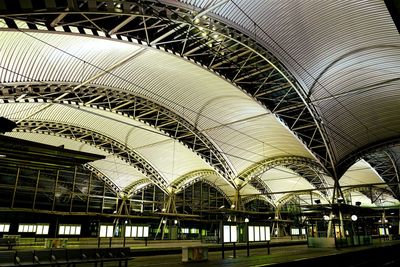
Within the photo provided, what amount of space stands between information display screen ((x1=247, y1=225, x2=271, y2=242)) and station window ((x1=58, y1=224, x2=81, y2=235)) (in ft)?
112

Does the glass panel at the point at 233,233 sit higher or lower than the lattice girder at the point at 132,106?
lower

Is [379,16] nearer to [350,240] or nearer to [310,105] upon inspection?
[310,105]

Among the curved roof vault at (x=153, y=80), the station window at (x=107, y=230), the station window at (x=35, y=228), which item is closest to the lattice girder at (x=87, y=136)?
the curved roof vault at (x=153, y=80)

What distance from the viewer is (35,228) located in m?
41.1

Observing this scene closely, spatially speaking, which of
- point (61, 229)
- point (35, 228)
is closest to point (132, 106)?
point (35, 228)

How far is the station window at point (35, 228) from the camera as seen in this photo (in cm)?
3986

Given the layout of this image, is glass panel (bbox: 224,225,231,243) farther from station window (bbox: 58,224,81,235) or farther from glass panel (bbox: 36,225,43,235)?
station window (bbox: 58,224,81,235)

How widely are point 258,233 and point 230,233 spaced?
2.72 m

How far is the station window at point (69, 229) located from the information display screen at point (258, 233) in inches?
1340

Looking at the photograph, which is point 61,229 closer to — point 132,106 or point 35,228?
point 35,228

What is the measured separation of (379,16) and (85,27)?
1753 centimetres

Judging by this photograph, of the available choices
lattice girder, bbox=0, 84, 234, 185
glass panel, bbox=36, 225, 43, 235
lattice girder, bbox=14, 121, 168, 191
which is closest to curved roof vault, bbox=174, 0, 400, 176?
lattice girder, bbox=0, 84, 234, 185

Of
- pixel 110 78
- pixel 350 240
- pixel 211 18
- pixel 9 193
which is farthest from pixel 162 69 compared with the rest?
pixel 9 193

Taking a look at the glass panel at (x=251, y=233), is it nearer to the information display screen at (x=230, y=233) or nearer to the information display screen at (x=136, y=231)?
the information display screen at (x=230, y=233)
